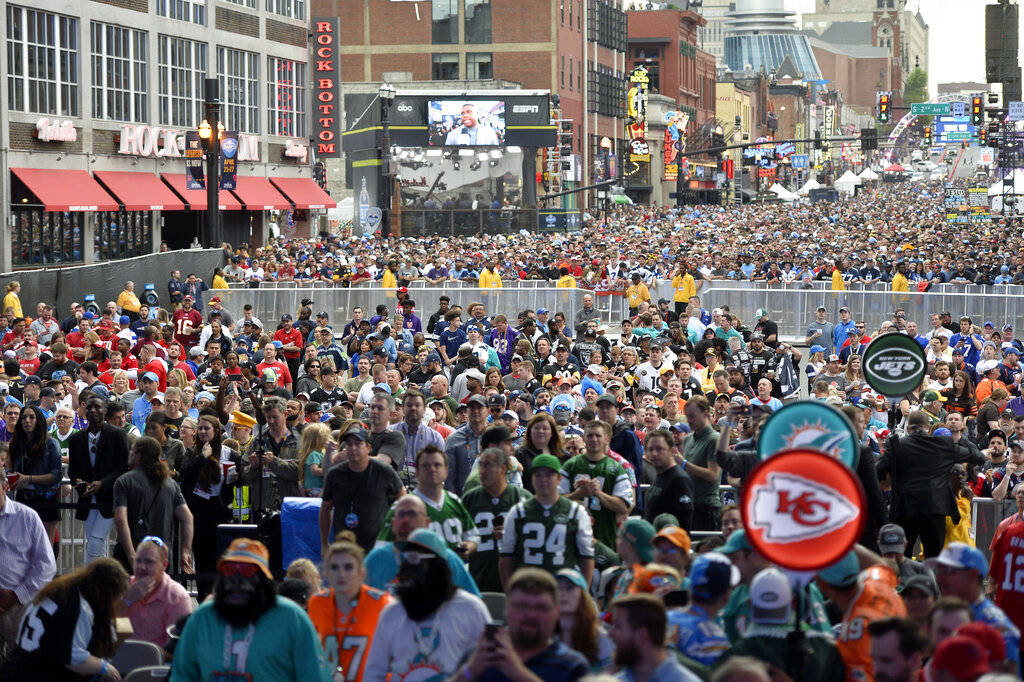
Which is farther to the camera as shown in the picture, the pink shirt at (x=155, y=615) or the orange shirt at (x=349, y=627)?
the pink shirt at (x=155, y=615)

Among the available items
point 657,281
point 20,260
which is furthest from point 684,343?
point 20,260

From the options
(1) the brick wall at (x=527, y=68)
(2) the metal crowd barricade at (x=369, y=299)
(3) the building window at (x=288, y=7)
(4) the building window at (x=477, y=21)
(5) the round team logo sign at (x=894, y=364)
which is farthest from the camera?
(4) the building window at (x=477, y=21)

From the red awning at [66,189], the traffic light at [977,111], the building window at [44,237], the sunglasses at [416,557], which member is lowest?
the sunglasses at [416,557]

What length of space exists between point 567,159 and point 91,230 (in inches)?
1779

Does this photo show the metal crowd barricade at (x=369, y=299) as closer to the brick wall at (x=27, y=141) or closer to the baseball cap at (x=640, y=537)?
the brick wall at (x=27, y=141)

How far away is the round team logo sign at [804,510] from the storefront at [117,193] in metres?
36.3

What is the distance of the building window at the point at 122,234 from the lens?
45.2 metres

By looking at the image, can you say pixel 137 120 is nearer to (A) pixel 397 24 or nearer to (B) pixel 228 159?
(B) pixel 228 159

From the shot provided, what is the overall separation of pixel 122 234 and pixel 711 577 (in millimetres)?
42556

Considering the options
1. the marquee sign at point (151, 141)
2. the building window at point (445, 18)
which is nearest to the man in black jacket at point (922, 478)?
the marquee sign at point (151, 141)

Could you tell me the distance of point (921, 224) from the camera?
79000 millimetres

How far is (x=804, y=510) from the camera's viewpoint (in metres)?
5.52

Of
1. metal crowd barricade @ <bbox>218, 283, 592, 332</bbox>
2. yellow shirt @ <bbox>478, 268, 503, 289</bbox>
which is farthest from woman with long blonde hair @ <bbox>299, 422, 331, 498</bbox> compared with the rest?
yellow shirt @ <bbox>478, 268, 503, 289</bbox>

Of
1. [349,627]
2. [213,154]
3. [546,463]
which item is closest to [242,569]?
[349,627]
